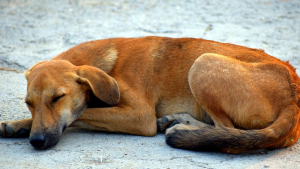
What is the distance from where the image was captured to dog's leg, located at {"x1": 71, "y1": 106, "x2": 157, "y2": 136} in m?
3.96

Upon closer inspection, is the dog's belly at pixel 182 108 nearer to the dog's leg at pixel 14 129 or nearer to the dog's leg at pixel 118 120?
the dog's leg at pixel 118 120

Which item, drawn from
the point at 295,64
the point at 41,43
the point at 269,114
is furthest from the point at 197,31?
the point at 269,114

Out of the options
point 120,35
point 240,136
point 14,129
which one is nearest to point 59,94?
point 14,129

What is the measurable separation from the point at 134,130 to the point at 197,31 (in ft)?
12.5

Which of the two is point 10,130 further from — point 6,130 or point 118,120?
point 118,120

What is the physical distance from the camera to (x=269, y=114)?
3.65 meters

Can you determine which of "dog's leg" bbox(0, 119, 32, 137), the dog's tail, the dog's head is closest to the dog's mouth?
the dog's head

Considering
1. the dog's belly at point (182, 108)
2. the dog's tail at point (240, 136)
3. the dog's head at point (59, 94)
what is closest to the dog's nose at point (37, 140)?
the dog's head at point (59, 94)

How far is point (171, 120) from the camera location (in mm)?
4184

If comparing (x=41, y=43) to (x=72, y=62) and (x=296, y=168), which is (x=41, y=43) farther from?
(x=296, y=168)

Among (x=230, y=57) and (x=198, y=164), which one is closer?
(x=198, y=164)

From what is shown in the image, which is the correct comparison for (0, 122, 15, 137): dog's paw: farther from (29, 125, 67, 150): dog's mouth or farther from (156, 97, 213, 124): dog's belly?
(156, 97, 213, 124): dog's belly

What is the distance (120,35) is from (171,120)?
3.40 m

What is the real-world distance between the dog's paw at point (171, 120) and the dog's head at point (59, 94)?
1.87ft
